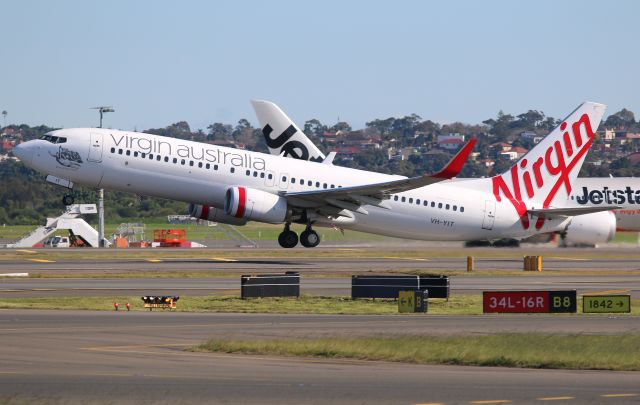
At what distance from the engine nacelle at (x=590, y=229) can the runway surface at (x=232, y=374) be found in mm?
32269

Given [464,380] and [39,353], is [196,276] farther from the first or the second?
[464,380]

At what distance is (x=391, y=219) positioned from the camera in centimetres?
5872

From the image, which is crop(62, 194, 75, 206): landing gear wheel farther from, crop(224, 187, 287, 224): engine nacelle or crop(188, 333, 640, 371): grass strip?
crop(188, 333, 640, 371): grass strip

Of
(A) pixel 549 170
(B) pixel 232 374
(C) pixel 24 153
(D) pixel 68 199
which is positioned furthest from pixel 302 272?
(B) pixel 232 374

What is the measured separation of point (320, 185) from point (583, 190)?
35.5 m

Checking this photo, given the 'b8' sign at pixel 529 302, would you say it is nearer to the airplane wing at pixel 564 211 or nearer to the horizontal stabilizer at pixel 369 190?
the horizontal stabilizer at pixel 369 190

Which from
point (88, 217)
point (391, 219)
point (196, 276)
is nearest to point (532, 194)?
point (391, 219)

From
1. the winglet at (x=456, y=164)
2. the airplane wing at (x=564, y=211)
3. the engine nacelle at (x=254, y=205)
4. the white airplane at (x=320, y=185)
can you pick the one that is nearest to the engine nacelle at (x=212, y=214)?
the white airplane at (x=320, y=185)

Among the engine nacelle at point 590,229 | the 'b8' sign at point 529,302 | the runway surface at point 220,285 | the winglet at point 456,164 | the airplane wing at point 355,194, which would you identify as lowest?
the 'b8' sign at point 529,302

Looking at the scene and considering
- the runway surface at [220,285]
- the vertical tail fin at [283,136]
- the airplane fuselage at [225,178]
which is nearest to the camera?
the runway surface at [220,285]

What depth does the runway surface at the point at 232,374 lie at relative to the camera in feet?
61.9

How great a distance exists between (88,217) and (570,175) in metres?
75.8

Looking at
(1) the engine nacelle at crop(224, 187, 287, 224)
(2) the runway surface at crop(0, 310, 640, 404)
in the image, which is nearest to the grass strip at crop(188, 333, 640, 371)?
(2) the runway surface at crop(0, 310, 640, 404)

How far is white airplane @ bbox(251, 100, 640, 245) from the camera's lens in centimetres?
6222
